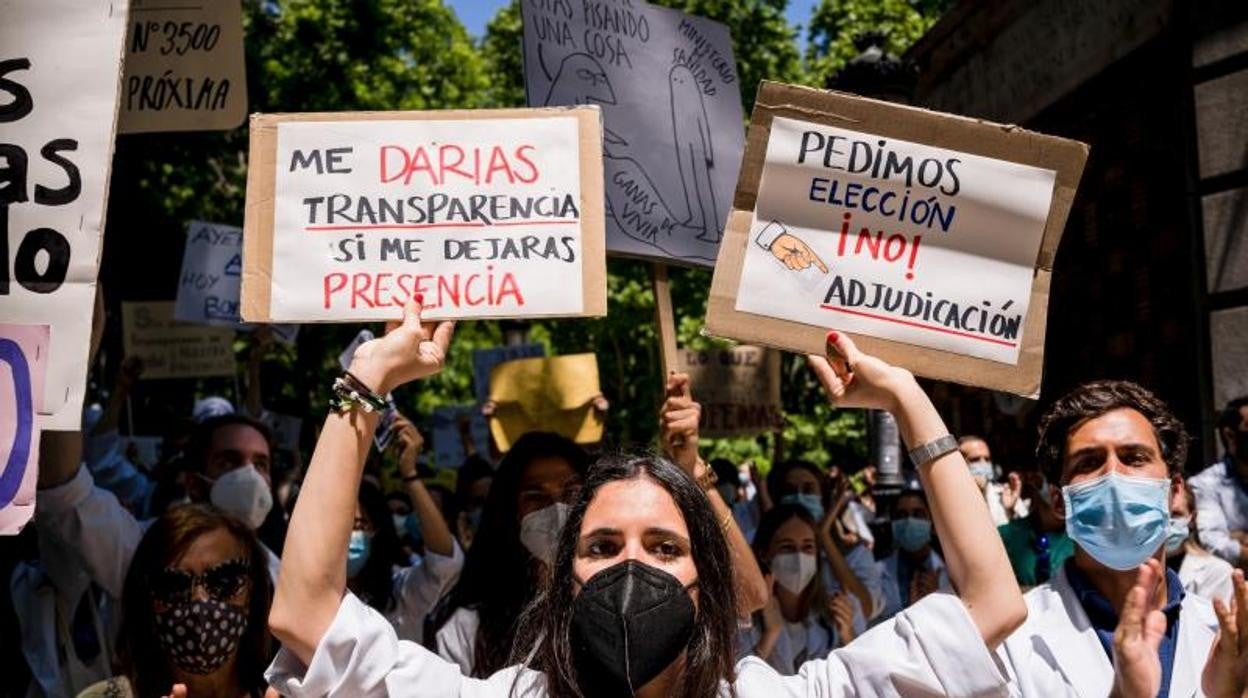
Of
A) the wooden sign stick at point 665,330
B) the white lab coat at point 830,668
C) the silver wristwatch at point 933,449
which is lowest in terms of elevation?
the white lab coat at point 830,668

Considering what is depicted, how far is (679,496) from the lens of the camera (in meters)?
2.99

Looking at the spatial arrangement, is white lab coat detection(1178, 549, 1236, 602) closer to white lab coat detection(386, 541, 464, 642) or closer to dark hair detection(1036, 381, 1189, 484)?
dark hair detection(1036, 381, 1189, 484)

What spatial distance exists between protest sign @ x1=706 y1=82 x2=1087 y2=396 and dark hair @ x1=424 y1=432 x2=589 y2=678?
1.32m

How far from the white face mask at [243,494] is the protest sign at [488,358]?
18.7ft

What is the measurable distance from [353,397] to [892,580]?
543 centimetres

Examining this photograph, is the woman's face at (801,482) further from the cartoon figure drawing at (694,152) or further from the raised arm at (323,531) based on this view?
the raised arm at (323,531)

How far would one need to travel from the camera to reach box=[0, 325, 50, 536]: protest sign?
10.8 ft

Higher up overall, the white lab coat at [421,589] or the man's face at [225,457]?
the man's face at [225,457]

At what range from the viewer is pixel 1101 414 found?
3658 millimetres

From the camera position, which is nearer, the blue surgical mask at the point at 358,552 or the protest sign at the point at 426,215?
the protest sign at the point at 426,215

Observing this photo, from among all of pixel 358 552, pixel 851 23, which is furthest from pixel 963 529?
pixel 851 23

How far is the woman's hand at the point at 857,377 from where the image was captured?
10.2ft

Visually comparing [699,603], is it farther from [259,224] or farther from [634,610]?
[259,224]

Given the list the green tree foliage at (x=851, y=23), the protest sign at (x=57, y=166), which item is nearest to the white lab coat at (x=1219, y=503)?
the protest sign at (x=57, y=166)
